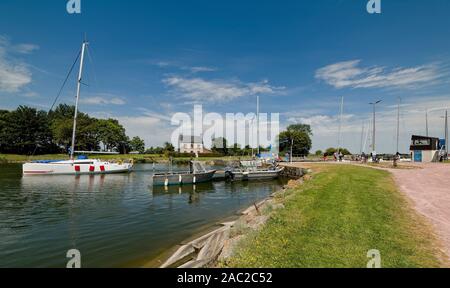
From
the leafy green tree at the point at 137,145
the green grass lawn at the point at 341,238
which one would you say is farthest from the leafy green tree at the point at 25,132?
the green grass lawn at the point at 341,238

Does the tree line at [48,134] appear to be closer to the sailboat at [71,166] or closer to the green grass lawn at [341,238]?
the sailboat at [71,166]

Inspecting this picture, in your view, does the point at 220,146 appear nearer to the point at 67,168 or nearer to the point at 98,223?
the point at 67,168

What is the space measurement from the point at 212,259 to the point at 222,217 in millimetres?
9784

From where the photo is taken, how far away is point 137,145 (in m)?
122

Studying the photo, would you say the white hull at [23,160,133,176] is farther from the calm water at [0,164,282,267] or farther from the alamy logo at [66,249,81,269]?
the alamy logo at [66,249,81,269]

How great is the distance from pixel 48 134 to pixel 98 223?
104958 mm

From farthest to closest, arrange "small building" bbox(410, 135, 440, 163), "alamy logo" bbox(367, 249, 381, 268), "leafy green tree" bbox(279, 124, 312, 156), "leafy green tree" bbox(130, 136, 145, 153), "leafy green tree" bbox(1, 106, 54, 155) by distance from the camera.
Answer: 1. "leafy green tree" bbox(130, 136, 145, 153)
2. "leafy green tree" bbox(279, 124, 312, 156)
3. "leafy green tree" bbox(1, 106, 54, 155)
4. "small building" bbox(410, 135, 440, 163)
5. "alamy logo" bbox(367, 249, 381, 268)

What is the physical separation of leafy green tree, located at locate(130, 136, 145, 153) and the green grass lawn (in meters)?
119

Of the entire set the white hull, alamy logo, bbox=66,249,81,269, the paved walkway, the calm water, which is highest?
the paved walkway

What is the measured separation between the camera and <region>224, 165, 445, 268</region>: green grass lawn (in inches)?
246

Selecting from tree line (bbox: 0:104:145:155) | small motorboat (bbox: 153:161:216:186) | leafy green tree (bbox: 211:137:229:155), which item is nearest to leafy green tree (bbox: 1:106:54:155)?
tree line (bbox: 0:104:145:155)

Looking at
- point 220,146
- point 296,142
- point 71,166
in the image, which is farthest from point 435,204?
point 220,146

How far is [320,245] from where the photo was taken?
722 centimetres

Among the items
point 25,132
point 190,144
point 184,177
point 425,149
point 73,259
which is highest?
point 25,132
